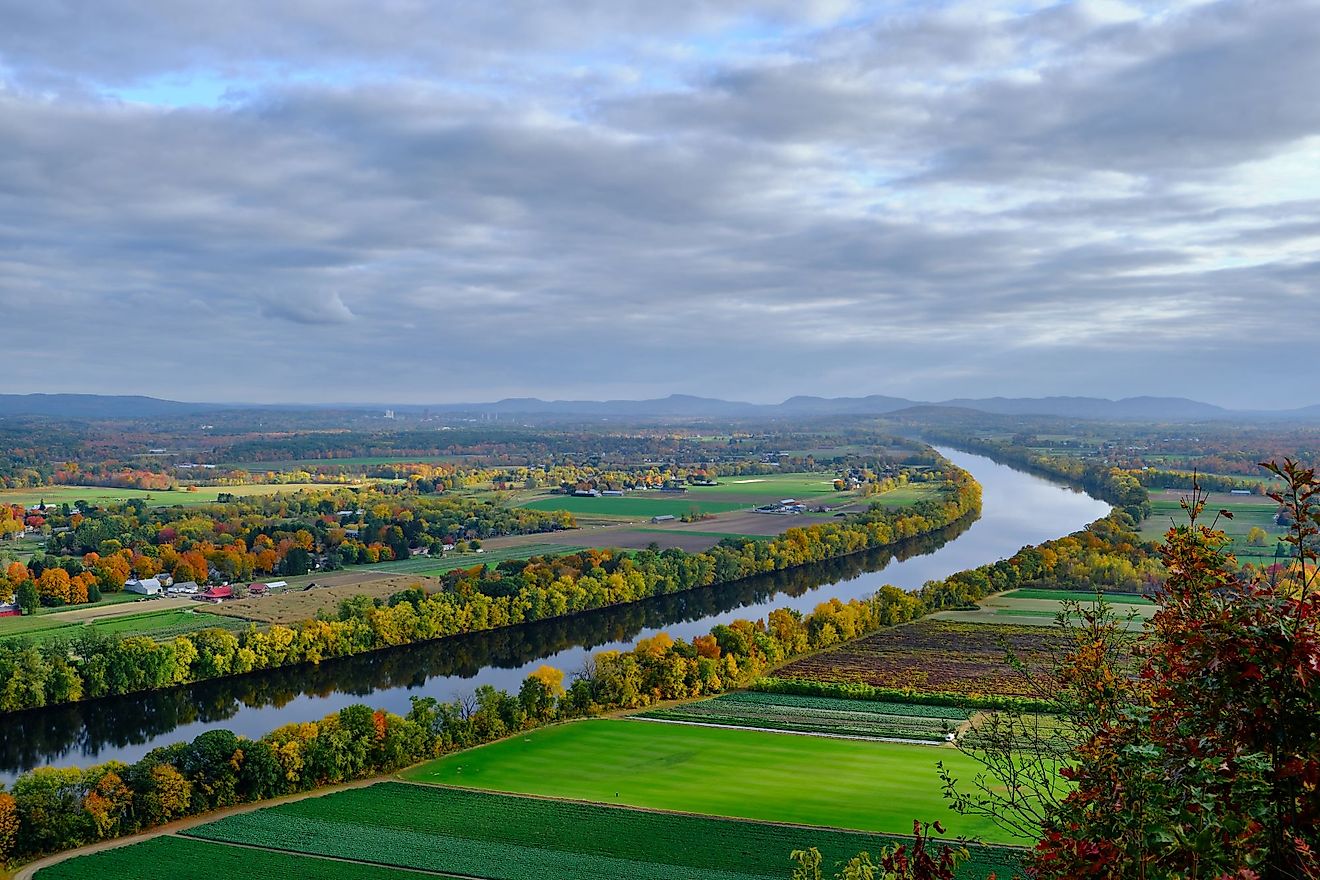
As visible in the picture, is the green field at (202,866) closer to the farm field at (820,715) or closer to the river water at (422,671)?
→ the river water at (422,671)

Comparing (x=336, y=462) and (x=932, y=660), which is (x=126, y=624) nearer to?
(x=932, y=660)

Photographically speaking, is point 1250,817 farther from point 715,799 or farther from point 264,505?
point 264,505

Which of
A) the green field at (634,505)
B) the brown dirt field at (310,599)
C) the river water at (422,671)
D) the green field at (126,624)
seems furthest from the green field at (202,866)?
the green field at (634,505)

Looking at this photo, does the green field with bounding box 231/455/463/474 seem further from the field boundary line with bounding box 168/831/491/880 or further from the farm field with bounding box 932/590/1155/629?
the field boundary line with bounding box 168/831/491/880

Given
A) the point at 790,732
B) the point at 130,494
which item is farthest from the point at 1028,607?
the point at 130,494

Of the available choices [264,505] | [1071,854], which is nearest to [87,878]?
[1071,854]

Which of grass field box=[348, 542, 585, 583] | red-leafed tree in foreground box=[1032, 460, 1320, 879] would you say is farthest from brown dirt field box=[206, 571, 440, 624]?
red-leafed tree in foreground box=[1032, 460, 1320, 879]

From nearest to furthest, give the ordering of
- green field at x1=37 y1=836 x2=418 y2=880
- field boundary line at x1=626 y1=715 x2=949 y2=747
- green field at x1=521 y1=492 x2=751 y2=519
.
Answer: green field at x1=37 y1=836 x2=418 y2=880 → field boundary line at x1=626 y1=715 x2=949 y2=747 → green field at x1=521 y1=492 x2=751 y2=519
